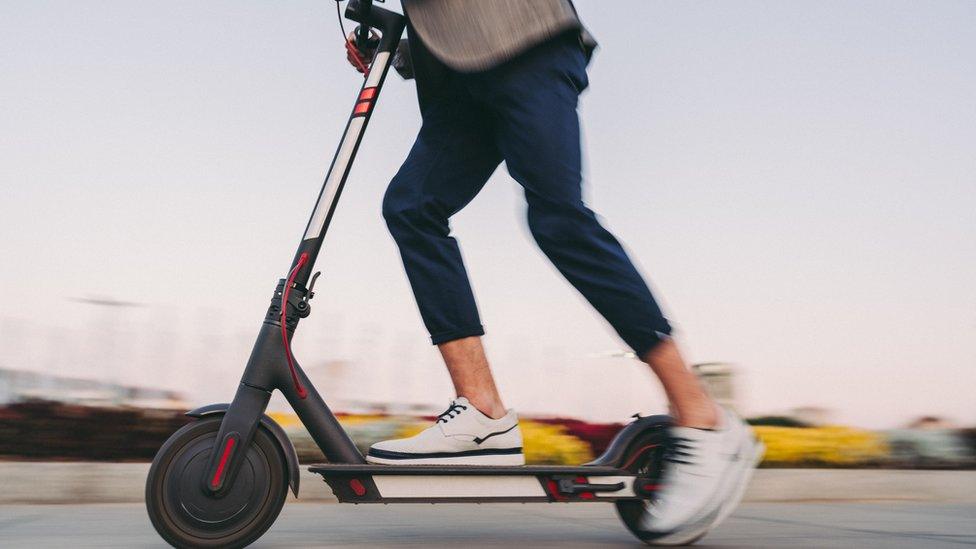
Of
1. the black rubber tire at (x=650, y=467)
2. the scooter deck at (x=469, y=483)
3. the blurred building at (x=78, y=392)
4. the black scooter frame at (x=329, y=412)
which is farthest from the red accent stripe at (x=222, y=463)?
the blurred building at (x=78, y=392)

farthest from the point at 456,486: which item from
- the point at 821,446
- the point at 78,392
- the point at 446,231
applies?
the point at 821,446

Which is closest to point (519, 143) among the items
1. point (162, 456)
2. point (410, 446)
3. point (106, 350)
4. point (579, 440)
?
point (410, 446)

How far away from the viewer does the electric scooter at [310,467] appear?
2.09m

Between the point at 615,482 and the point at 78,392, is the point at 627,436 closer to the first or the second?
the point at 615,482

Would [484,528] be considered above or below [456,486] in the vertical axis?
below

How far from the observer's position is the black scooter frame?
213cm

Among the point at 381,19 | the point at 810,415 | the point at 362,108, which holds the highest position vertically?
the point at 381,19

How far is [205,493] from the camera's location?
209 centimetres

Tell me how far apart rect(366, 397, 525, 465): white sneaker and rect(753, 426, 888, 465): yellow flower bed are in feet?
11.4

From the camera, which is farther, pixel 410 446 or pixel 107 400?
pixel 107 400

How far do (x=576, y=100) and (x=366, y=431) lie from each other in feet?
9.64

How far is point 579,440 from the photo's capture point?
5285 millimetres

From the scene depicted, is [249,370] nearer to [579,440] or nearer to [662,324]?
[662,324]

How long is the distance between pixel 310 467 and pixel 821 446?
4.23m
